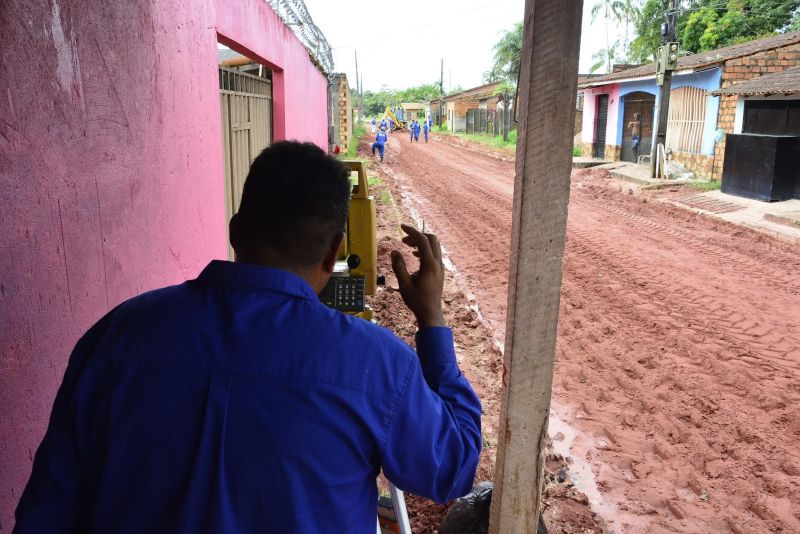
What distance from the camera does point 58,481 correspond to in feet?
3.81

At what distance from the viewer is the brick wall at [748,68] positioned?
15.4 m

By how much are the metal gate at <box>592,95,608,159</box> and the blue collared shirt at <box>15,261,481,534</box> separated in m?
23.5

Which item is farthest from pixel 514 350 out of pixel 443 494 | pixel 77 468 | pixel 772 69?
pixel 772 69

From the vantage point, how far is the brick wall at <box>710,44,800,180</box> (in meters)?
15.4

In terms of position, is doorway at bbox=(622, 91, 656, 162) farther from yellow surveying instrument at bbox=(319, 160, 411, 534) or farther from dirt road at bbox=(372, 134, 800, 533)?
yellow surveying instrument at bbox=(319, 160, 411, 534)

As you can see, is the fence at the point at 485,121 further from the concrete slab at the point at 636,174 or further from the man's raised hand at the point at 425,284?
the man's raised hand at the point at 425,284

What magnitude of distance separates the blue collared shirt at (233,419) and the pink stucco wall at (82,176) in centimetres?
77

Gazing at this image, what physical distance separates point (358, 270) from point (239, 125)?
14.1ft

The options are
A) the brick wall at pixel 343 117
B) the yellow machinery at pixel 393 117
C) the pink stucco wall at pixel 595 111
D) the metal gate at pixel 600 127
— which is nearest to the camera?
the pink stucco wall at pixel 595 111

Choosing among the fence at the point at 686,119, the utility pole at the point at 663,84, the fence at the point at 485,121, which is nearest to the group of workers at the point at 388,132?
the fence at the point at 485,121

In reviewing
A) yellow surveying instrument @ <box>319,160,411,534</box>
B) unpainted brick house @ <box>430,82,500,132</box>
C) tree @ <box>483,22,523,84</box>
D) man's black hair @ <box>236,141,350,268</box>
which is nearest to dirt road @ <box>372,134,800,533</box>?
yellow surveying instrument @ <box>319,160,411,534</box>

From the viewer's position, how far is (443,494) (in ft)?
4.15

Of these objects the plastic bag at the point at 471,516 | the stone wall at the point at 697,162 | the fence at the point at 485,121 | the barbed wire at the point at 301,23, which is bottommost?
the plastic bag at the point at 471,516

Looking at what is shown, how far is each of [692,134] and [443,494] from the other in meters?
17.8
